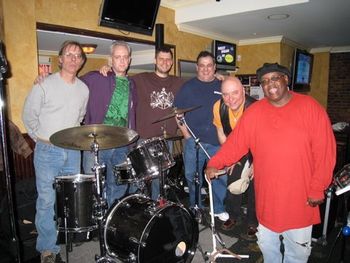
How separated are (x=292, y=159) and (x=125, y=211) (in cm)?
132

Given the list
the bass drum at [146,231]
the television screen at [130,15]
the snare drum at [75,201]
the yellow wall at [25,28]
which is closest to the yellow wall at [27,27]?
the yellow wall at [25,28]

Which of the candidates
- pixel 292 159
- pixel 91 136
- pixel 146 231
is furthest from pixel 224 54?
pixel 146 231

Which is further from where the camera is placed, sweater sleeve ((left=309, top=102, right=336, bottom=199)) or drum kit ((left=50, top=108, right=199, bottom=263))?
drum kit ((left=50, top=108, right=199, bottom=263))

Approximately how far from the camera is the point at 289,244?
1885 mm

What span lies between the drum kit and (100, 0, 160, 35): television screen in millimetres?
1978

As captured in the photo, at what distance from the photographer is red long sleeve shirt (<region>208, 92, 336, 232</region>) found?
67.1 inches

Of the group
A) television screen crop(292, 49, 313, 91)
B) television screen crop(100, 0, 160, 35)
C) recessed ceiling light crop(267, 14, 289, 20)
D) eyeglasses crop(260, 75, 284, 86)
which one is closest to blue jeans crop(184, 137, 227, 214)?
eyeglasses crop(260, 75, 284, 86)

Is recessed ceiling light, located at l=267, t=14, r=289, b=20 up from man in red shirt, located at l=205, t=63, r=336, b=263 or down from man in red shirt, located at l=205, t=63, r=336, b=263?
up

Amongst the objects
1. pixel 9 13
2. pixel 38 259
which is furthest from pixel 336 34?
pixel 38 259

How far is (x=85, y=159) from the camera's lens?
276 centimetres

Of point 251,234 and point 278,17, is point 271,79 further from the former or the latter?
point 278,17

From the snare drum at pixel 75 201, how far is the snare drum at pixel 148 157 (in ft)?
1.29

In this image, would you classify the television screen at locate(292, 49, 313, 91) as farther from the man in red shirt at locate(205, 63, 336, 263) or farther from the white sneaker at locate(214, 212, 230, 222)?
the man in red shirt at locate(205, 63, 336, 263)

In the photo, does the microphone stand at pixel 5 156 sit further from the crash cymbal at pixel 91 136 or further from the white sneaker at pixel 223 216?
the white sneaker at pixel 223 216
